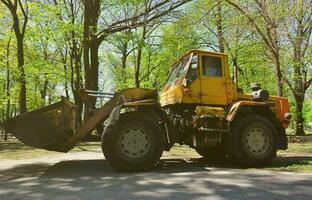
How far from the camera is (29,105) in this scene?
45.1m

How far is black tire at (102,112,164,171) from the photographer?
9531 millimetres

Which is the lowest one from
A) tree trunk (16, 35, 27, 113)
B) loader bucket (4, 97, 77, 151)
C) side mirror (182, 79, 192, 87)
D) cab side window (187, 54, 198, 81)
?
loader bucket (4, 97, 77, 151)

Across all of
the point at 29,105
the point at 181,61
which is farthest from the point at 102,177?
the point at 29,105

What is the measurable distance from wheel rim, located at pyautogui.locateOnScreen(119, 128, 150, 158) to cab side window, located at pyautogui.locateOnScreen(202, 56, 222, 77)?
237cm

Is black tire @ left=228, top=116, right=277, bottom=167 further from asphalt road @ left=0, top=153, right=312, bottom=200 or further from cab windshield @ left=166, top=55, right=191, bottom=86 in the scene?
cab windshield @ left=166, top=55, right=191, bottom=86

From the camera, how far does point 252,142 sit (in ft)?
35.4

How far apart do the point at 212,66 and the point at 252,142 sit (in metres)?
2.17

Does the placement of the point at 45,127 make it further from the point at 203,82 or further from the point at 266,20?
the point at 266,20

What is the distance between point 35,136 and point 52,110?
0.72 meters

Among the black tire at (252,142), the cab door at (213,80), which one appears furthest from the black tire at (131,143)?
the black tire at (252,142)

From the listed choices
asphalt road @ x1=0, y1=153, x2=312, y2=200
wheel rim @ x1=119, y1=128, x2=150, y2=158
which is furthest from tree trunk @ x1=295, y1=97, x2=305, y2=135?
wheel rim @ x1=119, y1=128, x2=150, y2=158

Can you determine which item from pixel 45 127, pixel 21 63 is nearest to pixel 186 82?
pixel 45 127

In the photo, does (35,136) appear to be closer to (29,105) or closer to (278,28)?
(278,28)

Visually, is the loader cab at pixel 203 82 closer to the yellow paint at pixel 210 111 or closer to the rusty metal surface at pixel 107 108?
the yellow paint at pixel 210 111
